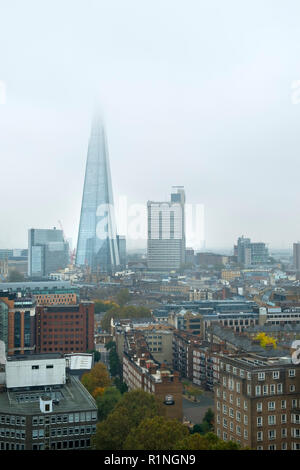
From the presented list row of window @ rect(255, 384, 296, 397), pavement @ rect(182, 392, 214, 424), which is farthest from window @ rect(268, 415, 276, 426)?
pavement @ rect(182, 392, 214, 424)

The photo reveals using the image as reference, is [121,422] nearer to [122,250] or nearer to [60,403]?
[60,403]

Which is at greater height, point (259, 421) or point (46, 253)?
point (46, 253)

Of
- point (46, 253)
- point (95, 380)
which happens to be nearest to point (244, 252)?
point (46, 253)

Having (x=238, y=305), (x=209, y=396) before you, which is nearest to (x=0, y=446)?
(x=209, y=396)

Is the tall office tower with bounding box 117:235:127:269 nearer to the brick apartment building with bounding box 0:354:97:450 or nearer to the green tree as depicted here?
the green tree

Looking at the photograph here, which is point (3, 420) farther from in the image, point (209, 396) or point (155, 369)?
point (209, 396)

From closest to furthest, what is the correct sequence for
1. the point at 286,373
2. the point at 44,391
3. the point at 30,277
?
the point at 286,373 < the point at 44,391 < the point at 30,277

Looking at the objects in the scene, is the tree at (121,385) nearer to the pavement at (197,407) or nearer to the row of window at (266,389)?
the pavement at (197,407)
